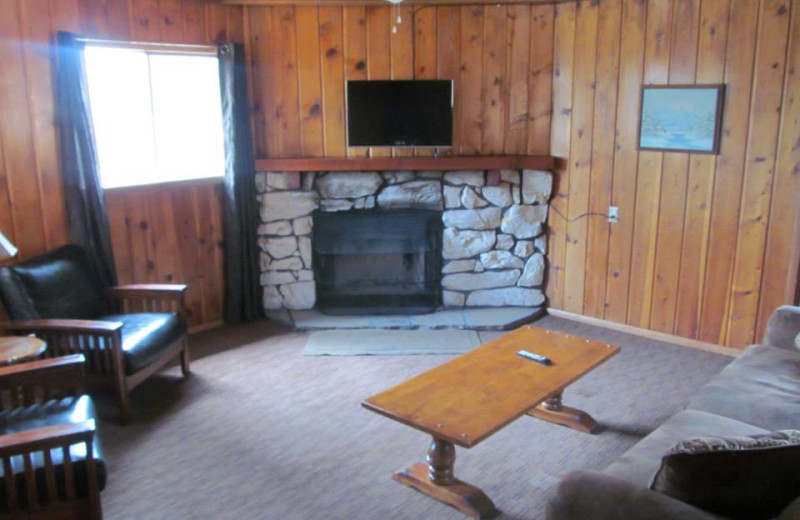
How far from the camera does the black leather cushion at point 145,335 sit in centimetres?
358

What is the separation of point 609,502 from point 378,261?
144 inches

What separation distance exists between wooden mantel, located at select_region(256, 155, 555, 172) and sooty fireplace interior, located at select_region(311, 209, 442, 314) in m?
0.38

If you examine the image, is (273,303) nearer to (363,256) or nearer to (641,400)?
(363,256)

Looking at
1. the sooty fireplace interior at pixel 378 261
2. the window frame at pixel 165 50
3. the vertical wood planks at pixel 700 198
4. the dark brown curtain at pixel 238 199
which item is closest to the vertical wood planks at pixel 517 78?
the sooty fireplace interior at pixel 378 261

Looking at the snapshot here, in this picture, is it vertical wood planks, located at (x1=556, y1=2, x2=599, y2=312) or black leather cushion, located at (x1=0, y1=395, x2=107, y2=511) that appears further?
vertical wood planks, located at (x1=556, y1=2, x2=599, y2=312)

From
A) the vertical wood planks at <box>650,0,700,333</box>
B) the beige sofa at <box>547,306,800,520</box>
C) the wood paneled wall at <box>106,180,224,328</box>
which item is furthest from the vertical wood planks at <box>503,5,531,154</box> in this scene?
the beige sofa at <box>547,306,800,520</box>

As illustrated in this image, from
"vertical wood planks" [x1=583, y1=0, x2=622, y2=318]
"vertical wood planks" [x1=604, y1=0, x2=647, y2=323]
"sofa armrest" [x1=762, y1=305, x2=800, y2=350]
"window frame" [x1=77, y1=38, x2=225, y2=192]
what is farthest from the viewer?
"vertical wood planks" [x1=583, y1=0, x2=622, y2=318]

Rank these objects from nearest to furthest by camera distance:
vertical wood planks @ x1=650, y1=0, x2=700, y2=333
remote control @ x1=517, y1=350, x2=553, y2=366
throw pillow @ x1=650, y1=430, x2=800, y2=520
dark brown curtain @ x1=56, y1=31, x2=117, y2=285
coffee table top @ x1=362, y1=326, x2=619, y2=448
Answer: throw pillow @ x1=650, y1=430, x2=800, y2=520 → coffee table top @ x1=362, y1=326, x2=619, y2=448 → remote control @ x1=517, y1=350, x2=553, y2=366 → dark brown curtain @ x1=56, y1=31, x2=117, y2=285 → vertical wood planks @ x1=650, y1=0, x2=700, y2=333

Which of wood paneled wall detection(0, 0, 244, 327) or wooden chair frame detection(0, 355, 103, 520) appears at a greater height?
wood paneled wall detection(0, 0, 244, 327)

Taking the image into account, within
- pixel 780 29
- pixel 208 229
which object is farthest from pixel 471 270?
pixel 780 29

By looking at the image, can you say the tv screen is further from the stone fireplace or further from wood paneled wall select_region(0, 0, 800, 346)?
the stone fireplace

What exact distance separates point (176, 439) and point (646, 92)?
354cm

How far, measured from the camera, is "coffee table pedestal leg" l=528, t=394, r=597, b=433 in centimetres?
349

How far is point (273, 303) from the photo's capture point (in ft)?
17.6
